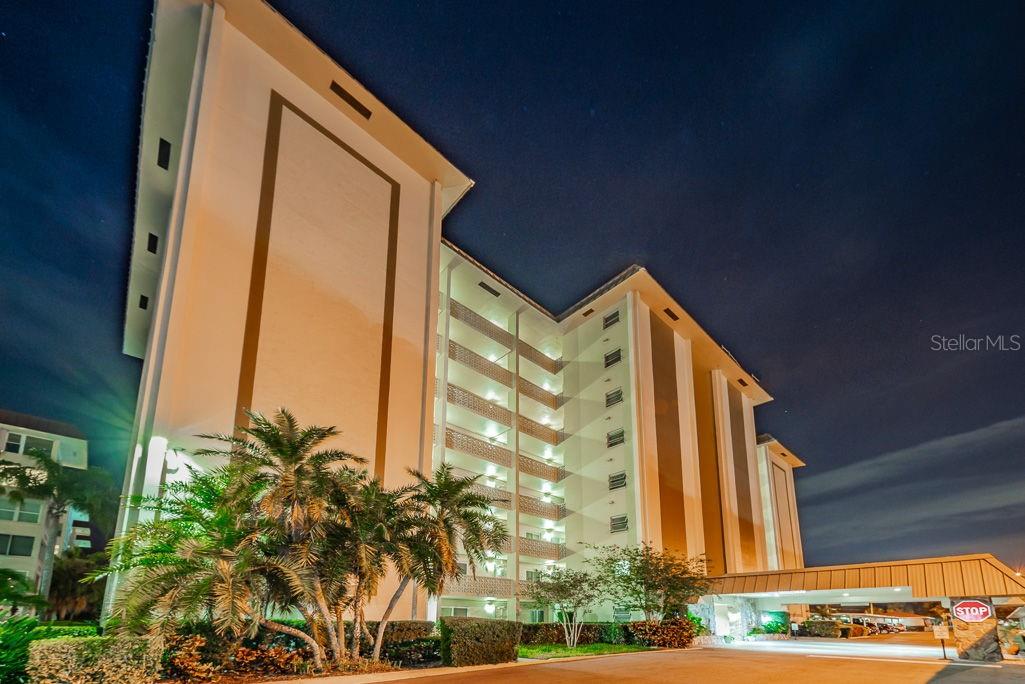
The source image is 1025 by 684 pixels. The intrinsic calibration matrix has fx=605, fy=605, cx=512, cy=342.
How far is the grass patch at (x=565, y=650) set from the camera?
30.0m

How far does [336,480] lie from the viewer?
1969 cm

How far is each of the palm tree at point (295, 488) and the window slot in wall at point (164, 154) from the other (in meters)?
22.1

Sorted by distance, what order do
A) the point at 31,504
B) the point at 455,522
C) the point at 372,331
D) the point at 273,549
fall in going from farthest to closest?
the point at 31,504, the point at 372,331, the point at 455,522, the point at 273,549

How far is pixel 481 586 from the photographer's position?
129 feet

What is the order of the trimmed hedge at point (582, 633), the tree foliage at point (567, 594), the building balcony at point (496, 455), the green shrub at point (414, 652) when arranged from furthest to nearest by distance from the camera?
the building balcony at point (496, 455)
the tree foliage at point (567, 594)
the trimmed hedge at point (582, 633)
the green shrub at point (414, 652)

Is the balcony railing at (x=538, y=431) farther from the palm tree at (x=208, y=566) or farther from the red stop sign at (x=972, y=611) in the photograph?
the palm tree at (x=208, y=566)

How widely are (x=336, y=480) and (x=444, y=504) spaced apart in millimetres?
5063

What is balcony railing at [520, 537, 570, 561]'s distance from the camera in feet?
148

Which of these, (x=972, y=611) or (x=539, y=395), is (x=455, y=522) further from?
(x=539, y=395)

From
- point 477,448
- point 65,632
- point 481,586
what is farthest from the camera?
point 477,448

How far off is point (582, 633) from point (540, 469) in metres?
13.4

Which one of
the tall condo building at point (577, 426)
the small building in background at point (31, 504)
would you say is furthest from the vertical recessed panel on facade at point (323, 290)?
the small building in background at point (31, 504)

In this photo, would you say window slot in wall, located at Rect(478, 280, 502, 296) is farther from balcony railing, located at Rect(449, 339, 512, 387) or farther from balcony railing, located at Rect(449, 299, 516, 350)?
balcony railing, located at Rect(449, 339, 512, 387)

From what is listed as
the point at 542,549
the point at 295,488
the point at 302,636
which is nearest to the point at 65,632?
the point at 302,636
